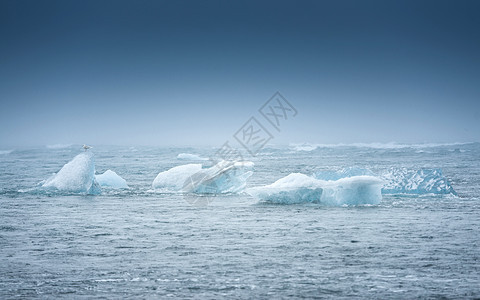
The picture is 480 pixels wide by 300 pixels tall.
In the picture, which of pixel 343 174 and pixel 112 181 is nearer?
pixel 343 174

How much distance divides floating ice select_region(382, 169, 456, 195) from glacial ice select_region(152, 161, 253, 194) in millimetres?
4525

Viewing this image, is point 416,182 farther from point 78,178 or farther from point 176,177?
point 78,178

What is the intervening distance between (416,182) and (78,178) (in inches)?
446

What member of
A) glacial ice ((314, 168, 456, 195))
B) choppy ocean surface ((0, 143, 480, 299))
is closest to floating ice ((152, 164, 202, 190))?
choppy ocean surface ((0, 143, 480, 299))

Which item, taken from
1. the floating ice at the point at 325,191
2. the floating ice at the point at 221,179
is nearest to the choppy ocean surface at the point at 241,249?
the floating ice at the point at 325,191

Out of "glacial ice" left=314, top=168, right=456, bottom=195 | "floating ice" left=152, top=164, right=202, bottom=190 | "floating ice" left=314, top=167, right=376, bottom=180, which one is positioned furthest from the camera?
"floating ice" left=152, top=164, right=202, bottom=190

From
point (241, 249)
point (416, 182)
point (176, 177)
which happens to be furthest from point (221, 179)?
point (241, 249)

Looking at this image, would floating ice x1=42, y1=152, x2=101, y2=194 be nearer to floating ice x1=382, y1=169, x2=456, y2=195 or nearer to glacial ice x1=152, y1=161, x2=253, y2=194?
glacial ice x1=152, y1=161, x2=253, y2=194

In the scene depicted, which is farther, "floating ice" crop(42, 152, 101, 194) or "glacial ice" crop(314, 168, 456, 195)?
"floating ice" crop(42, 152, 101, 194)

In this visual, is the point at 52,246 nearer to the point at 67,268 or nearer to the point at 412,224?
the point at 67,268

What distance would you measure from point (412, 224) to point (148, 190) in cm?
1027

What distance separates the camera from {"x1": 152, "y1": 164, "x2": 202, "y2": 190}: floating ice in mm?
18156

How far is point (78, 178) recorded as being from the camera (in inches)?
682

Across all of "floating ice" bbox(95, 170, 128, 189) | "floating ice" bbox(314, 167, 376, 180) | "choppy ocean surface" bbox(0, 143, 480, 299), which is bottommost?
"choppy ocean surface" bbox(0, 143, 480, 299)
